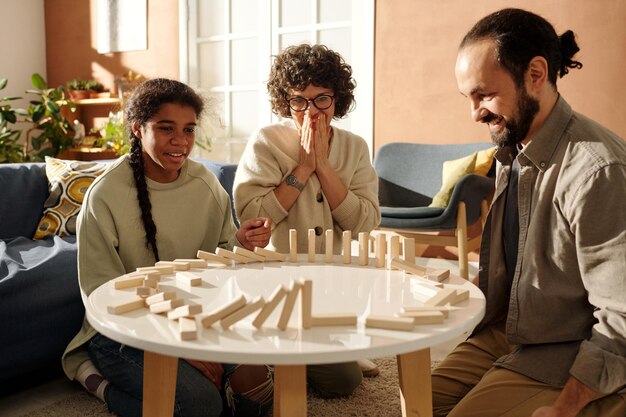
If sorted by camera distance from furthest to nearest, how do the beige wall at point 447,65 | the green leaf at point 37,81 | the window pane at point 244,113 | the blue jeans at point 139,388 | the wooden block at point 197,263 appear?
1. the green leaf at point 37,81
2. the window pane at point 244,113
3. the beige wall at point 447,65
4. the blue jeans at point 139,388
5. the wooden block at point 197,263

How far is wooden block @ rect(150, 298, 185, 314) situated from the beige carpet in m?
0.95

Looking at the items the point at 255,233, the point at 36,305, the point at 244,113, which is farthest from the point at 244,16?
the point at 255,233

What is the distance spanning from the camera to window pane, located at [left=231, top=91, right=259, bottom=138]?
5539 mm

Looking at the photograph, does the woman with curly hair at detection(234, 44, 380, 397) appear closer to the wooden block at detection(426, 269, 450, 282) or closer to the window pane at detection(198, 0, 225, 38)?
the wooden block at detection(426, 269, 450, 282)

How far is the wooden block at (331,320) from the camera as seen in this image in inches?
40.8

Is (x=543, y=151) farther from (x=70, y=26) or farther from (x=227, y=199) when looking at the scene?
(x=70, y=26)

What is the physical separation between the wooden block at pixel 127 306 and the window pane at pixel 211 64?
15.5ft

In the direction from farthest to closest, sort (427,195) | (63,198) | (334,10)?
1. (334,10)
2. (427,195)
3. (63,198)

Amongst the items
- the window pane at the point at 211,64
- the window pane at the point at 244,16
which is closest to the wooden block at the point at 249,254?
the window pane at the point at 244,16

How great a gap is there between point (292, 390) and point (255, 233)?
0.79 m

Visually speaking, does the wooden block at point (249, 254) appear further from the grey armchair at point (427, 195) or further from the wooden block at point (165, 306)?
the grey armchair at point (427, 195)

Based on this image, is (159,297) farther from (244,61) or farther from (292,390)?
(244,61)

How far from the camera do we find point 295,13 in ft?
17.0

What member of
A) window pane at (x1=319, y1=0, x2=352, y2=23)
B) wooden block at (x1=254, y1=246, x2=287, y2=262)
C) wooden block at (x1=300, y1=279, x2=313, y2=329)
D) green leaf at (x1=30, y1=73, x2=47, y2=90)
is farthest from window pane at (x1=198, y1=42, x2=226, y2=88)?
wooden block at (x1=300, y1=279, x2=313, y2=329)
